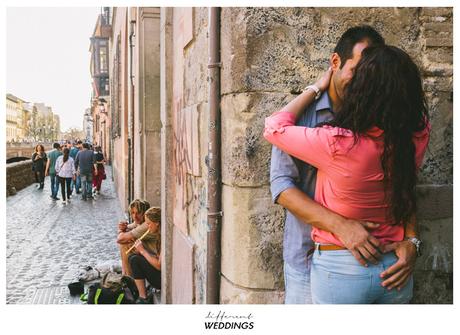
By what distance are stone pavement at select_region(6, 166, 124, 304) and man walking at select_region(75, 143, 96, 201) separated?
400 mm

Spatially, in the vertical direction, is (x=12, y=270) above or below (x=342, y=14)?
below

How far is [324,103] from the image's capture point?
2.19 metres

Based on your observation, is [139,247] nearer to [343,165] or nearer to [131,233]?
[131,233]

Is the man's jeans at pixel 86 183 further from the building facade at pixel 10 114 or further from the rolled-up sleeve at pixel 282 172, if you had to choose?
the rolled-up sleeve at pixel 282 172

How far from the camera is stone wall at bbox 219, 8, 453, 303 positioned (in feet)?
8.35

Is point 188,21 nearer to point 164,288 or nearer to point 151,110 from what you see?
point 164,288

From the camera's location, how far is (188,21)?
3947mm

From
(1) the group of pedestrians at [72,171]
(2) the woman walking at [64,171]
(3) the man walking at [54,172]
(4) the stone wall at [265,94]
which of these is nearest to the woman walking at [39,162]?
(1) the group of pedestrians at [72,171]

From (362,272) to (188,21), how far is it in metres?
2.67

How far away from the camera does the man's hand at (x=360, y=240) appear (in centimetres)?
191

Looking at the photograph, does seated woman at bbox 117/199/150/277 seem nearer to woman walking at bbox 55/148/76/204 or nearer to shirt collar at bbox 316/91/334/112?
shirt collar at bbox 316/91/334/112

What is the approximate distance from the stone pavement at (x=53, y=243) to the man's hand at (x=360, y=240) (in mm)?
4578

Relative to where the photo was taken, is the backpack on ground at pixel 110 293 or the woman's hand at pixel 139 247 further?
the woman's hand at pixel 139 247
